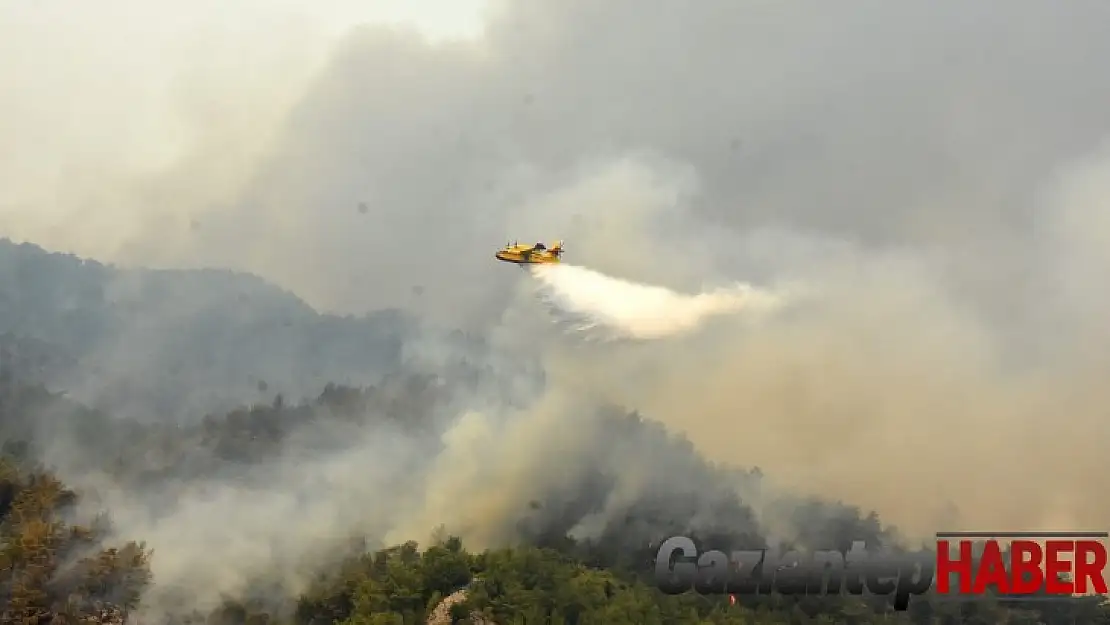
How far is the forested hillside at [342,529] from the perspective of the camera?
7638 centimetres

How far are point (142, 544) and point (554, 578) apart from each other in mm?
36821

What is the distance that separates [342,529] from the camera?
92562 millimetres

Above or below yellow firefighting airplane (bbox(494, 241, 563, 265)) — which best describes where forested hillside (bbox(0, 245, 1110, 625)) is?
below

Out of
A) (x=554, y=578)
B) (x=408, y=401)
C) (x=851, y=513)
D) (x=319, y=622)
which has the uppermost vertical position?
(x=408, y=401)

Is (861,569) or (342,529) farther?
(342,529)

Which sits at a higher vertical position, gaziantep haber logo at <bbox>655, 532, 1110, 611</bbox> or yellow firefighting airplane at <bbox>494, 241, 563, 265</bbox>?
yellow firefighting airplane at <bbox>494, 241, 563, 265</bbox>

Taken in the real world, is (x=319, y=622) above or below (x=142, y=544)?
below

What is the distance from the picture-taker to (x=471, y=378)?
6344 inches

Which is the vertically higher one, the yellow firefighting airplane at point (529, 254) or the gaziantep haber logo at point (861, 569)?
the yellow firefighting airplane at point (529, 254)

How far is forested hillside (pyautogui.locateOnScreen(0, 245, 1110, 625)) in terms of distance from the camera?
7638 cm

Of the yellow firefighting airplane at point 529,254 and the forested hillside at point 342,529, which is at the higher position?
the yellow firefighting airplane at point 529,254

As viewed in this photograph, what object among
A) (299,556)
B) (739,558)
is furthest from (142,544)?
(739,558)

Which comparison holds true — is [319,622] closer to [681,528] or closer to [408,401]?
[681,528]

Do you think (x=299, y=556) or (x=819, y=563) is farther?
(x=299, y=556)
